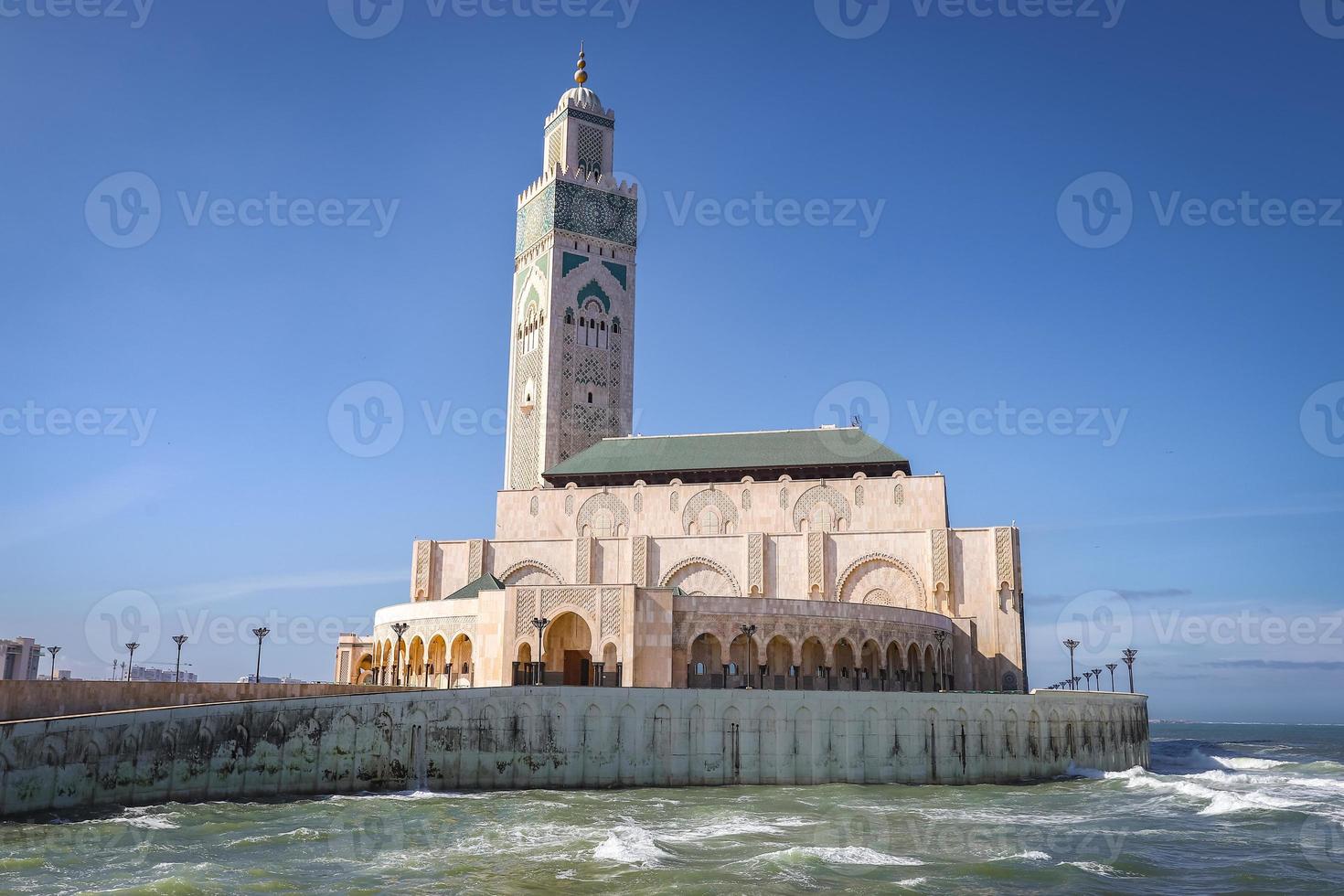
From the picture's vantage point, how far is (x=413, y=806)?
28.4 m

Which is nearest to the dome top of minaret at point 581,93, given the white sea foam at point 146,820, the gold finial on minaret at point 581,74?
the gold finial on minaret at point 581,74

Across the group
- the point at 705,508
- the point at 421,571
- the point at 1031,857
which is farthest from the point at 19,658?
the point at 1031,857

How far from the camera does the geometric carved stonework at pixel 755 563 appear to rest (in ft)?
166

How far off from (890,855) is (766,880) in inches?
152

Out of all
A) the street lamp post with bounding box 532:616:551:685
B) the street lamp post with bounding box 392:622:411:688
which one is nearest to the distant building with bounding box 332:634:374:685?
A: the street lamp post with bounding box 392:622:411:688

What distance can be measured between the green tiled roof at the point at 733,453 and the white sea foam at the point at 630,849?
32.0 m

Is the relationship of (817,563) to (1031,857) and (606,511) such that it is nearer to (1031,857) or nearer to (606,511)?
(606,511)

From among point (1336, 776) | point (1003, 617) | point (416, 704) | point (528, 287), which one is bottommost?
point (1336, 776)

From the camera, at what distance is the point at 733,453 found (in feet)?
186

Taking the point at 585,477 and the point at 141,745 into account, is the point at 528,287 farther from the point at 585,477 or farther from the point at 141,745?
the point at 141,745

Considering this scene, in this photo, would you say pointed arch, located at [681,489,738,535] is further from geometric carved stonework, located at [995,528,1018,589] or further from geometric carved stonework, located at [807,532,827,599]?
geometric carved stonework, located at [995,528,1018,589]

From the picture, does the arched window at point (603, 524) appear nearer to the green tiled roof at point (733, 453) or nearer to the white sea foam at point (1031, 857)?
the green tiled roof at point (733, 453)

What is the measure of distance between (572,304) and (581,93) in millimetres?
13548

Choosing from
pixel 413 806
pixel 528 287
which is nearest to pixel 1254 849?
pixel 413 806
